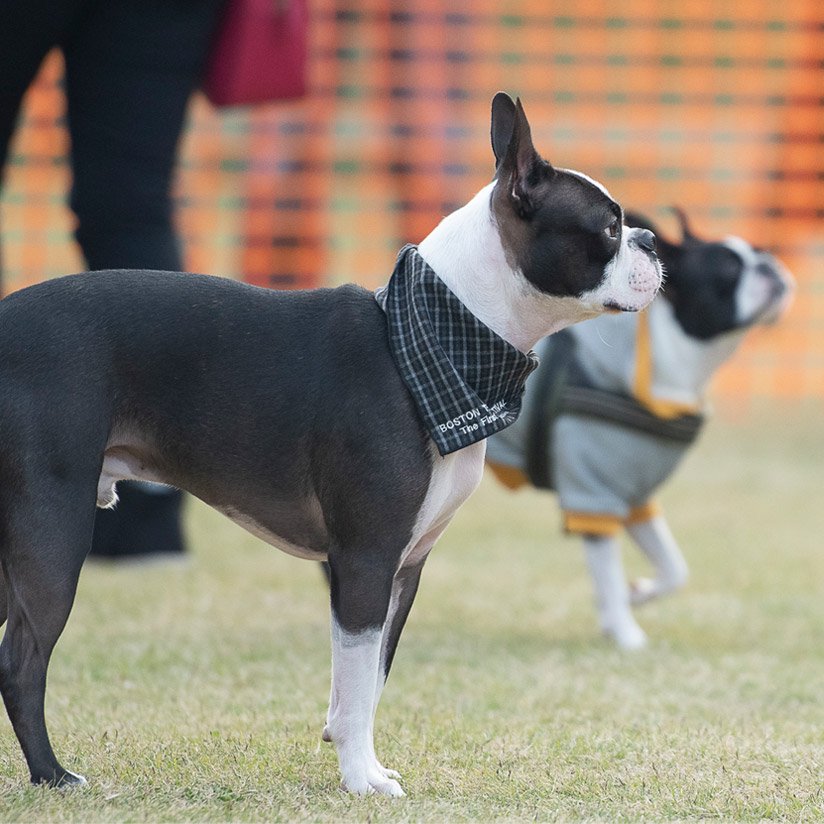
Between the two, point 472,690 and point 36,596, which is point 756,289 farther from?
point 36,596

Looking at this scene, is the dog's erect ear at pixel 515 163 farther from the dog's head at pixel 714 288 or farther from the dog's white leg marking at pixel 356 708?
the dog's head at pixel 714 288

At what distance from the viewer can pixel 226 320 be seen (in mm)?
2375

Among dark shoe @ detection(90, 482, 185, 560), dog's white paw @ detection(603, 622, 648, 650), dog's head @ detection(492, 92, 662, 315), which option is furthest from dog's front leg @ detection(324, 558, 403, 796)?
dark shoe @ detection(90, 482, 185, 560)

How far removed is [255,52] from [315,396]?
1.79 meters

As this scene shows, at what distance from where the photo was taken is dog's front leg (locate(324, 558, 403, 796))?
2307 millimetres

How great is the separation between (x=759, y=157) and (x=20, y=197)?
5241 mm

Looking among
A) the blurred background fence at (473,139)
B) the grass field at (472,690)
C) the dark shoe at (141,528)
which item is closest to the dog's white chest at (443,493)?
the grass field at (472,690)

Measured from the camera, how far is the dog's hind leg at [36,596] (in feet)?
7.30

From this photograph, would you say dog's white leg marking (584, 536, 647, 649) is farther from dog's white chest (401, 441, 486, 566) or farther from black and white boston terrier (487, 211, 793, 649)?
dog's white chest (401, 441, 486, 566)

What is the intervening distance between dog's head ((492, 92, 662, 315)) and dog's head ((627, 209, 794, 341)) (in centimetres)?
154

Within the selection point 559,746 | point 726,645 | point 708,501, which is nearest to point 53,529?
point 559,746

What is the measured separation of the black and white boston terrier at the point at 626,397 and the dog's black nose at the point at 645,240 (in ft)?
4.36

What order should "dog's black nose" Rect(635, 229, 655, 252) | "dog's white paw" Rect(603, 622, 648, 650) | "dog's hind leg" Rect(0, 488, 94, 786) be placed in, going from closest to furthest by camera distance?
"dog's hind leg" Rect(0, 488, 94, 786) < "dog's black nose" Rect(635, 229, 655, 252) < "dog's white paw" Rect(603, 622, 648, 650)

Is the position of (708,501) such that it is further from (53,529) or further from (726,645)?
(53,529)
